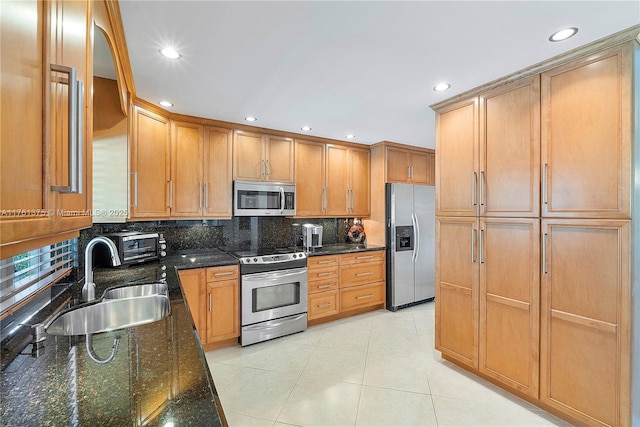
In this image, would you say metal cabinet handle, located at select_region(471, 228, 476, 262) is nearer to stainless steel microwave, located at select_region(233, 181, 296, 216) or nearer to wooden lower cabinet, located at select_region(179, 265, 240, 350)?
stainless steel microwave, located at select_region(233, 181, 296, 216)

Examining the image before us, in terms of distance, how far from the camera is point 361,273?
3.84m

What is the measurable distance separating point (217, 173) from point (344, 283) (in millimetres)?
2037

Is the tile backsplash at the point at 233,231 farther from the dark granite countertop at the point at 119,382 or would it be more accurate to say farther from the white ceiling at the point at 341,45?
the dark granite countertop at the point at 119,382

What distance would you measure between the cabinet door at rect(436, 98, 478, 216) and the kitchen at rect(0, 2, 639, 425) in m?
0.04

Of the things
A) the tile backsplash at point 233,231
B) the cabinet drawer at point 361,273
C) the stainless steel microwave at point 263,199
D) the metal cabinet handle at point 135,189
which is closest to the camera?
the metal cabinet handle at point 135,189

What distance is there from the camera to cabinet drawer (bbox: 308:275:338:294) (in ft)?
11.4

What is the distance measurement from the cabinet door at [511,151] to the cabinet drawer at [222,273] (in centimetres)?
233

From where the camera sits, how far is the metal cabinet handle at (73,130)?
0.61 m

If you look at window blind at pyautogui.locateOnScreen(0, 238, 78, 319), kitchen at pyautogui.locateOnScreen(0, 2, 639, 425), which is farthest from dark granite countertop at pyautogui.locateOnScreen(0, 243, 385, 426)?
kitchen at pyautogui.locateOnScreen(0, 2, 639, 425)

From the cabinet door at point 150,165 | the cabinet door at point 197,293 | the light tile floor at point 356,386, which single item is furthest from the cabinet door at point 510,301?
the cabinet door at point 150,165

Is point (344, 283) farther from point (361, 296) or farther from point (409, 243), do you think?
point (409, 243)

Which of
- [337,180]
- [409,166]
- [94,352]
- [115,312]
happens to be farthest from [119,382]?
[409,166]

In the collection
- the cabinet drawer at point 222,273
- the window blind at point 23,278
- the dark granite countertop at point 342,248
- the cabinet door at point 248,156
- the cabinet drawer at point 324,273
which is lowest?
the cabinet drawer at point 324,273

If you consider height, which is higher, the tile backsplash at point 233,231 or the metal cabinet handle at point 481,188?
the metal cabinet handle at point 481,188
